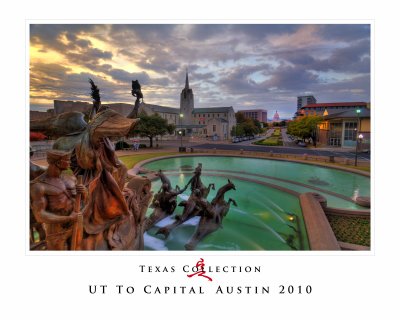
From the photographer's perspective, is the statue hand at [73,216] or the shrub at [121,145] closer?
the statue hand at [73,216]

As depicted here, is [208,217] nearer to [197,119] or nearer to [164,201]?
[164,201]

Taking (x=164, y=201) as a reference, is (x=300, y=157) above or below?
above

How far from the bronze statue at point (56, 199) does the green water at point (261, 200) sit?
279 centimetres

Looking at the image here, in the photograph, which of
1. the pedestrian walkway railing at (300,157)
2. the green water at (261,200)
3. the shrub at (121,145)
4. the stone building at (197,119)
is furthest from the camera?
the stone building at (197,119)

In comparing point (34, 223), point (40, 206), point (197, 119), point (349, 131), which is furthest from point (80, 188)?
point (197, 119)

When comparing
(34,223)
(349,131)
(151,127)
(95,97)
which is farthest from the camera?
(151,127)

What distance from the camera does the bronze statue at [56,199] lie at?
11.5ft

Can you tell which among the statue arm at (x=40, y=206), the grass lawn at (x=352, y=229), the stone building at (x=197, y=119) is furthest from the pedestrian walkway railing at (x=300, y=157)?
the statue arm at (x=40, y=206)

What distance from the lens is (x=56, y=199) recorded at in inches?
143

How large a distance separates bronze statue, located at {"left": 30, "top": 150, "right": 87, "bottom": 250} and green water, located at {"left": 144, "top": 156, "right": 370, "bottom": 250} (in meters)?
2.79

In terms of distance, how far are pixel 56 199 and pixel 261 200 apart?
8.29 metres

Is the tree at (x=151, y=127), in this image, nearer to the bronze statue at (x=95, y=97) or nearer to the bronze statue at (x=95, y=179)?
the bronze statue at (x=95, y=97)

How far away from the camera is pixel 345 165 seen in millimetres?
16156
